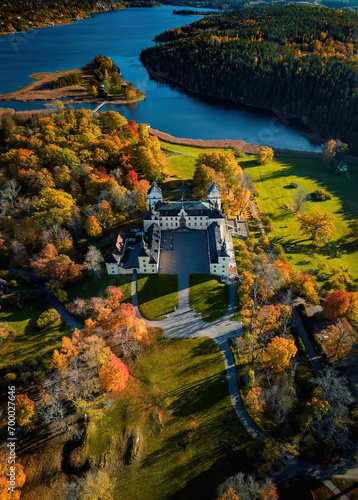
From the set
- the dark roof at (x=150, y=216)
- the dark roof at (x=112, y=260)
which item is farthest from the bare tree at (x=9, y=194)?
the dark roof at (x=150, y=216)

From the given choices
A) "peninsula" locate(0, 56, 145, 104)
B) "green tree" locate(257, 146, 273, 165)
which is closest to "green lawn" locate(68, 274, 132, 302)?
"green tree" locate(257, 146, 273, 165)

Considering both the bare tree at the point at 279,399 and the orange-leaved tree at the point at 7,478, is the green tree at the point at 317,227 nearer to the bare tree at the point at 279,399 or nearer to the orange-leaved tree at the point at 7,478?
the bare tree at the point at 279,399

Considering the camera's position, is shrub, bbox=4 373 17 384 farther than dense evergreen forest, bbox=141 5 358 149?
No

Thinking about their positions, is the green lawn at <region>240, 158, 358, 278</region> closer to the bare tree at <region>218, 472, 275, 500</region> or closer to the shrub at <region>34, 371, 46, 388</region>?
the bare tree at <region>218, 472, 275, 500</region>

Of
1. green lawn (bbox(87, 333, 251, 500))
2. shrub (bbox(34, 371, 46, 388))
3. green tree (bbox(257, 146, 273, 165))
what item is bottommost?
green lawn (bbox(87, 333, 251, 500))

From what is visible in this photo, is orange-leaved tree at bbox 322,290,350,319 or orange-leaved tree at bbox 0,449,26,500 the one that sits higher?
orange-leaved tree at bbox 322,290,350,319
